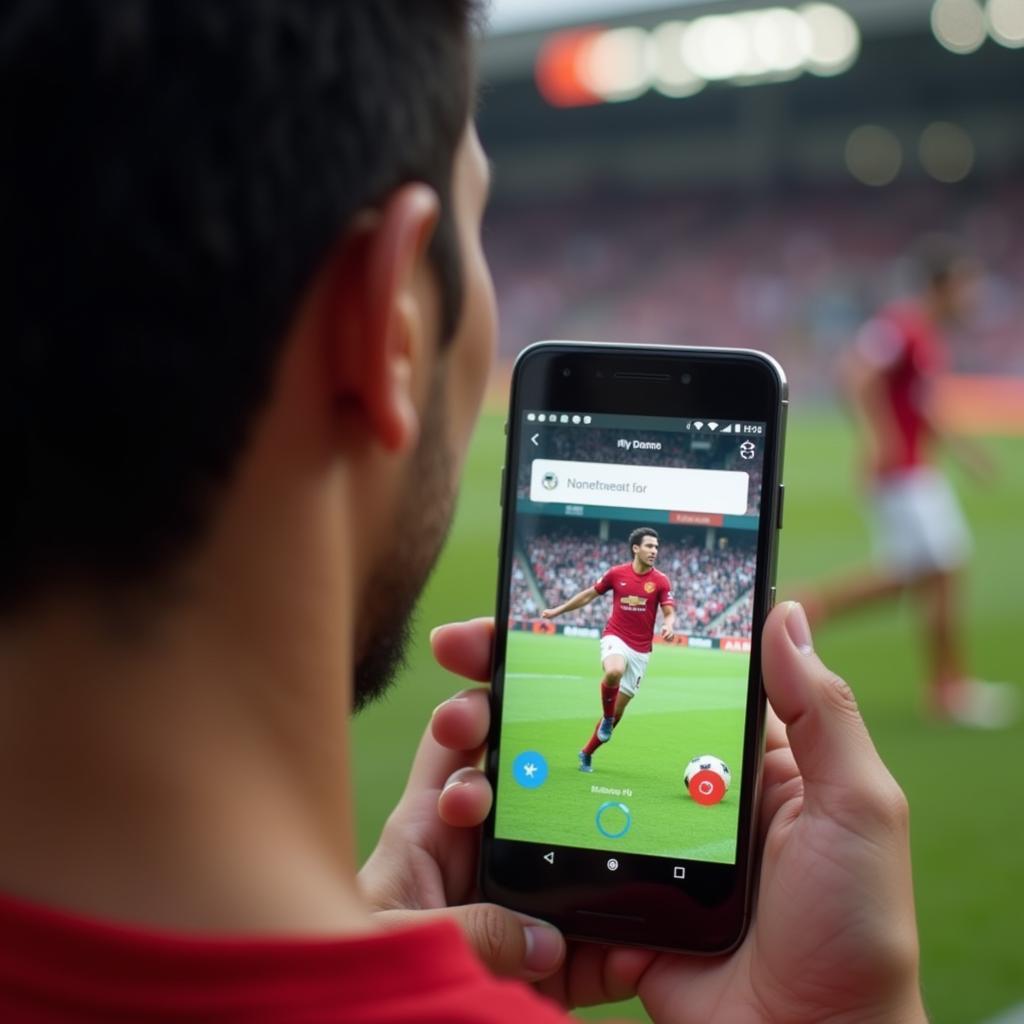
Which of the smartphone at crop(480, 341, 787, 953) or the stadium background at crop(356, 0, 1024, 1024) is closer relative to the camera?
the smartphone at crop(480, 341, 787, 953)

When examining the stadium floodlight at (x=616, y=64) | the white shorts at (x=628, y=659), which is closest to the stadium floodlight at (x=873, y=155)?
the stadium floodlight at (x=616, y=64)

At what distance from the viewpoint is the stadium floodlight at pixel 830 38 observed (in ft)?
86.4

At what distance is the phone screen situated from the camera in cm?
180

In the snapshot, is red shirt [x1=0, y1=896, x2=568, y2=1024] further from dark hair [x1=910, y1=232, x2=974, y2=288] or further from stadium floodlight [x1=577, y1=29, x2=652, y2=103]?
stadium floodlight [x1=577, y1=29, x2=652, y2=103]

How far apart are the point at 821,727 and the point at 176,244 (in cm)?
105

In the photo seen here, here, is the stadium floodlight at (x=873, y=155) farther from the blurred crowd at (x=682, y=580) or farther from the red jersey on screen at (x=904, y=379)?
the blurred crowd at (x=682, y=580)

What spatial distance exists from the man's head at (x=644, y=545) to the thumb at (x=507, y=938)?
48 cm

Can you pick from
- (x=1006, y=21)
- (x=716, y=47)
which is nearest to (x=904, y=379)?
(x=1006, y=21)

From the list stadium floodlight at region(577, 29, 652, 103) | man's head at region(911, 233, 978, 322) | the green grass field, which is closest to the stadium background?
stadium floodlight at region(577, 29, 652, 103)

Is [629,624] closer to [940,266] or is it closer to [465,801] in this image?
[465,801]

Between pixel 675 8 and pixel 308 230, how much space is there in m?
29.4

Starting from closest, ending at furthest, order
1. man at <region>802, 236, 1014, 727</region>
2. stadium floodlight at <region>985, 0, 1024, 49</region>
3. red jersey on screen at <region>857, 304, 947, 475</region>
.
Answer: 1. man at <region>802, 236, 1014, 727</region>
2. red jersey on screen at <region>857, 304, 947, 475</region>
3. stadium floodlight at <region>985, 0, 1024, 49</region>

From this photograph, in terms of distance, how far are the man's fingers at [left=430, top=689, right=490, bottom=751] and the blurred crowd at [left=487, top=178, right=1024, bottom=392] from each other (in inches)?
1108

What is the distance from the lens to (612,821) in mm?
1811
